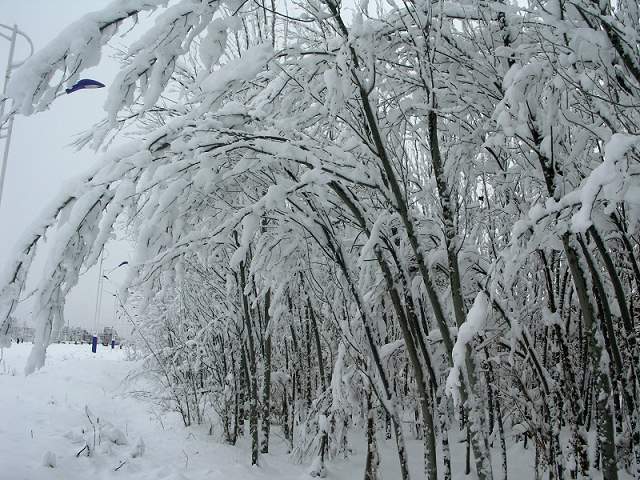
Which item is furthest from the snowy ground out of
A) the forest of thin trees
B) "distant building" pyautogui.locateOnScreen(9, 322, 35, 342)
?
the forest of thin trees

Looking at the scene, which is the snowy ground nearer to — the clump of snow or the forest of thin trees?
the forest of thin trees

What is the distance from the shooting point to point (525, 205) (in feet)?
14.0

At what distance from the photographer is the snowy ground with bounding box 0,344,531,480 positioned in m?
5.57

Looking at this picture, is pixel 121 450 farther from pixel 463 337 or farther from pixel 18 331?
pixel 18 331

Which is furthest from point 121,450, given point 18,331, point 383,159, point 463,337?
point 18,331

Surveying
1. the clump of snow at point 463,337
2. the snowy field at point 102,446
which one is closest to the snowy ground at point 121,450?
the snowy field at point 102,446

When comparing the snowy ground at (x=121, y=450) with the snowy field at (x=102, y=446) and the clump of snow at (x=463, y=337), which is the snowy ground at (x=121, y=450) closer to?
the snowy field at (x=102, y=446)

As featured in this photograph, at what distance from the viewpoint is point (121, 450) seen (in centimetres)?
666

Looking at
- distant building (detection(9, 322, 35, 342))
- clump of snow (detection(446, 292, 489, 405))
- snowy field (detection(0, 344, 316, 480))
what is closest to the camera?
distant building (detection(9, 322, 35, 342))

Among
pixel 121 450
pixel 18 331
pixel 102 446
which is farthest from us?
pixel 18 331

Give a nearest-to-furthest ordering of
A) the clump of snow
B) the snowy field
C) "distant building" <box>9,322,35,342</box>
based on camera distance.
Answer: "distant building" <box>9,322,35,342</box>, the clump of snow, the snowy field

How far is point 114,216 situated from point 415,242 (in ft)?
5.92

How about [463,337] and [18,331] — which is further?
[18,331]

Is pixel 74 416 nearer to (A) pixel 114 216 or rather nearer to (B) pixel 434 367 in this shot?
(B) pixel 434 367
